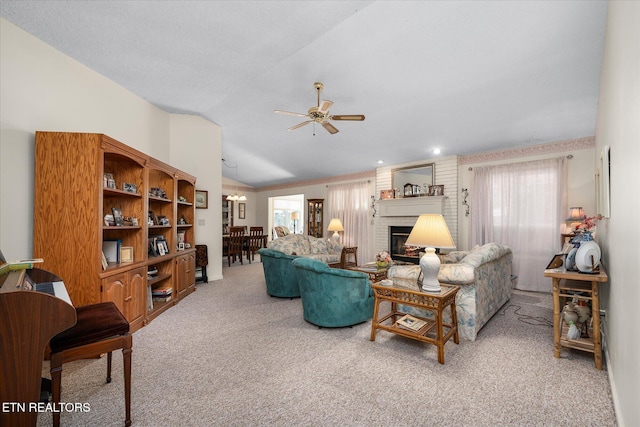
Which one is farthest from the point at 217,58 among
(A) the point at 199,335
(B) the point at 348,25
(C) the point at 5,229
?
(A) the point at 199,335

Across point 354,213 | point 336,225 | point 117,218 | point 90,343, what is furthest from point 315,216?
point 90,343

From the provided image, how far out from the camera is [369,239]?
288 inches

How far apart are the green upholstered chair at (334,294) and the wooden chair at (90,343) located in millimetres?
1718

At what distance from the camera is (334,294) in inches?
118

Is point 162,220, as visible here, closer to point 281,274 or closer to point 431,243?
point 281,274

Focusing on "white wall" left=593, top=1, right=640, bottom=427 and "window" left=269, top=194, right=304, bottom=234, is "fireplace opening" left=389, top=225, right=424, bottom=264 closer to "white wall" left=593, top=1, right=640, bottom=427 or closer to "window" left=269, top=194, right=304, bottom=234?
"white wall" left=593, top=1, right=640, bottom=427

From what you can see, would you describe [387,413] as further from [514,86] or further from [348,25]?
[514,86]

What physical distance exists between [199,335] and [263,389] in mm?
1274

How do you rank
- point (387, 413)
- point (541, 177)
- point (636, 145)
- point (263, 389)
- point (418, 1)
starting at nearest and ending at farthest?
point (636, 145) → point (387, 413) → point (263, 389) → point (418, 1) → point (541, 177)

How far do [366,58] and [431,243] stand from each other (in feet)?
7.44

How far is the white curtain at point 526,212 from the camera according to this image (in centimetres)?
471

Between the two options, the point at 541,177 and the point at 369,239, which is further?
the point at 369,239

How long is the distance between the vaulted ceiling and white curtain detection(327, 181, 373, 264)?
2.39 meters

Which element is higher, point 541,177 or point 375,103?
point 375,103
